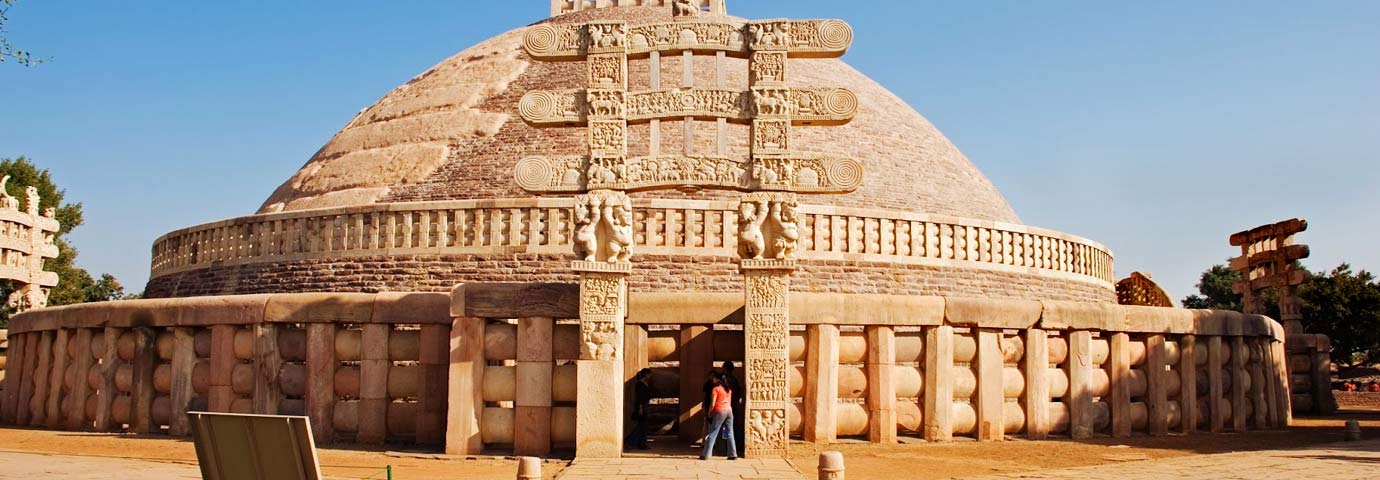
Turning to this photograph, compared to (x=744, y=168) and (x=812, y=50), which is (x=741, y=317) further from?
(x=812, y=50)

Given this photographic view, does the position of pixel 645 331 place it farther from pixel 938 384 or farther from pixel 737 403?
pixel 938 384

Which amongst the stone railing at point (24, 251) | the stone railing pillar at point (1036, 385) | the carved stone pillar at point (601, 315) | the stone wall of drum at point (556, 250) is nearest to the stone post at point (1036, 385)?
the stone railing pillar at point (1036, 385)

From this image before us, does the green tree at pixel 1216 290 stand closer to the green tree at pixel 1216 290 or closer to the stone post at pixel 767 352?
the green tree at pixel 1216 290

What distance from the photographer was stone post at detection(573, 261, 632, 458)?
9859 mm

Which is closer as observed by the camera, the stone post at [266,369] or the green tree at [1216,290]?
the stone post at [266,369]

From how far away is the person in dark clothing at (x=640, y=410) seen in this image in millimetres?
10633

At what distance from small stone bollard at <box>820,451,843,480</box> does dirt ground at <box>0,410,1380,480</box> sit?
148 centimetres

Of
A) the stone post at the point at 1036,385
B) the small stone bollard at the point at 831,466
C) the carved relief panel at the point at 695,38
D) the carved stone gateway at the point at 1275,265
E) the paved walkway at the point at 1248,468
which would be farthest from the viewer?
the carved stone gateway at the point at 1275,265

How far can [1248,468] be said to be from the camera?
9461 millimetres

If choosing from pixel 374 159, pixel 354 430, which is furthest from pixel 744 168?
pixel 374 159

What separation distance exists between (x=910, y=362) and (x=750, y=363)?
81.2 inches

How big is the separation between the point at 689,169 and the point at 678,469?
2.86 meters

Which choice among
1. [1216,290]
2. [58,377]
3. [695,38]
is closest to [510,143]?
[58,377]

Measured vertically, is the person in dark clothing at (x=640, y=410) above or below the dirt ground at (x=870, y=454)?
above
